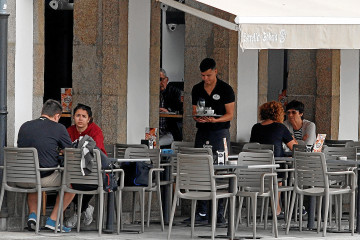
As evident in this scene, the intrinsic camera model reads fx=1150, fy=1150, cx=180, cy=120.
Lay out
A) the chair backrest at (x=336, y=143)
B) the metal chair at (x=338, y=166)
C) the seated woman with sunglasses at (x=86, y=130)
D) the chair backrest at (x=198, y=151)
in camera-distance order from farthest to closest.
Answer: the chair backrest at (x=336, y=143), the metal chair at (x=338, y=166), the seated woman with sunglasses at (x=86, y=130), the chair backrest at (x=198, y=151)

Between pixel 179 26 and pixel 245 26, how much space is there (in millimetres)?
10278

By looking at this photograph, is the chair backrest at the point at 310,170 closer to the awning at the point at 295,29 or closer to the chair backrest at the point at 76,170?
the awning at the point at 295,29

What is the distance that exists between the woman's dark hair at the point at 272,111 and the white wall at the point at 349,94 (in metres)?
2.69

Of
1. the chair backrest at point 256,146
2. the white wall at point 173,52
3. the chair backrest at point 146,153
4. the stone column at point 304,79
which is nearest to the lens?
the chair backrest at point 146,153

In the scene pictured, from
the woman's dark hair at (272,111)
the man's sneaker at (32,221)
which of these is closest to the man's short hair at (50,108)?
the man's sneaker at (32,221)

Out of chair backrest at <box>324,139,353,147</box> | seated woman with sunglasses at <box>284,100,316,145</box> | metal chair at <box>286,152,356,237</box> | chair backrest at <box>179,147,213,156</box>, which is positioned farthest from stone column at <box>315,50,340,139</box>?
chair backrest at <box>179,147,213,156</box>

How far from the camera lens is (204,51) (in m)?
17.4

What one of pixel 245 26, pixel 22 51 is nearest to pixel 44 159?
pixel 22 51

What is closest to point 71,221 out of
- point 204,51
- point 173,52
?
point 204,51

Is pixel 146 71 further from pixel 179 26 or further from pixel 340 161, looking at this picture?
pixel 179 26

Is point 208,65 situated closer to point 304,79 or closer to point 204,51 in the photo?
point 204,51

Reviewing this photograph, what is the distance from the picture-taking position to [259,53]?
18047 mm

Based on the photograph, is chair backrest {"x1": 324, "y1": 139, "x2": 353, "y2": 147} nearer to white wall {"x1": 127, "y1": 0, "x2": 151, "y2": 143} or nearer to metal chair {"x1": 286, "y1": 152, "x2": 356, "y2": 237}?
white wall {"x1": 127, "y1": 0, "x2": 151, "y2": 143}

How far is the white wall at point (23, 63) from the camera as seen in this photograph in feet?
47.6
